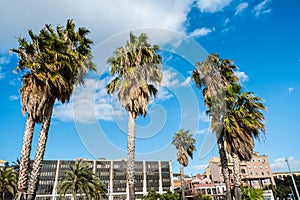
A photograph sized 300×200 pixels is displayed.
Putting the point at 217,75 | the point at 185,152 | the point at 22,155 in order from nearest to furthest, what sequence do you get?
the point at 22,155
the point at 217,75
the point at 185,152

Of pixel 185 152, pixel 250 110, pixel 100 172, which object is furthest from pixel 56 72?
pixel 100 172

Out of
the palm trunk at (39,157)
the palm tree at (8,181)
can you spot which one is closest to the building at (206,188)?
the palm tree at (8,181)

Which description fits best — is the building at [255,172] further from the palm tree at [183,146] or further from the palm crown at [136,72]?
the palm crown at [136,72]

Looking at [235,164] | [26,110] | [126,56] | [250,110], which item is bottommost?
[235,164]

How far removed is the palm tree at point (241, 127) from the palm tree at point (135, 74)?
5.94 m

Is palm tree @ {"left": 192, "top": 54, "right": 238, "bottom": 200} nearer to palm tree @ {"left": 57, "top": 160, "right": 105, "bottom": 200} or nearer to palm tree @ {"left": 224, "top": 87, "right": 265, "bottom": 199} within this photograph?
palm tree @ {"left": 224, "top": 87, "right": 265, "bottom": 199}

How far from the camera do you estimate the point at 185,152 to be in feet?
124

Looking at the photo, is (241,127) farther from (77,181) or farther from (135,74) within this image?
(77,181)

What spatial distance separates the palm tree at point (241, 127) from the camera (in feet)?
49.4

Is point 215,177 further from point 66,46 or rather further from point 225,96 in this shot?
point 66,46

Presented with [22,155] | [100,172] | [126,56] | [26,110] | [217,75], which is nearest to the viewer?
[22,155]

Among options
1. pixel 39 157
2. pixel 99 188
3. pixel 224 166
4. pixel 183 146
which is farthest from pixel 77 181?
pixel 224 166

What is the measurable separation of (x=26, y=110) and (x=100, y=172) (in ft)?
253

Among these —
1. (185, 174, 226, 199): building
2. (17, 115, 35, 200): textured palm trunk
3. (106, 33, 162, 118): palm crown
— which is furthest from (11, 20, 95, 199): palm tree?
(185, 174, 226, 199): building
